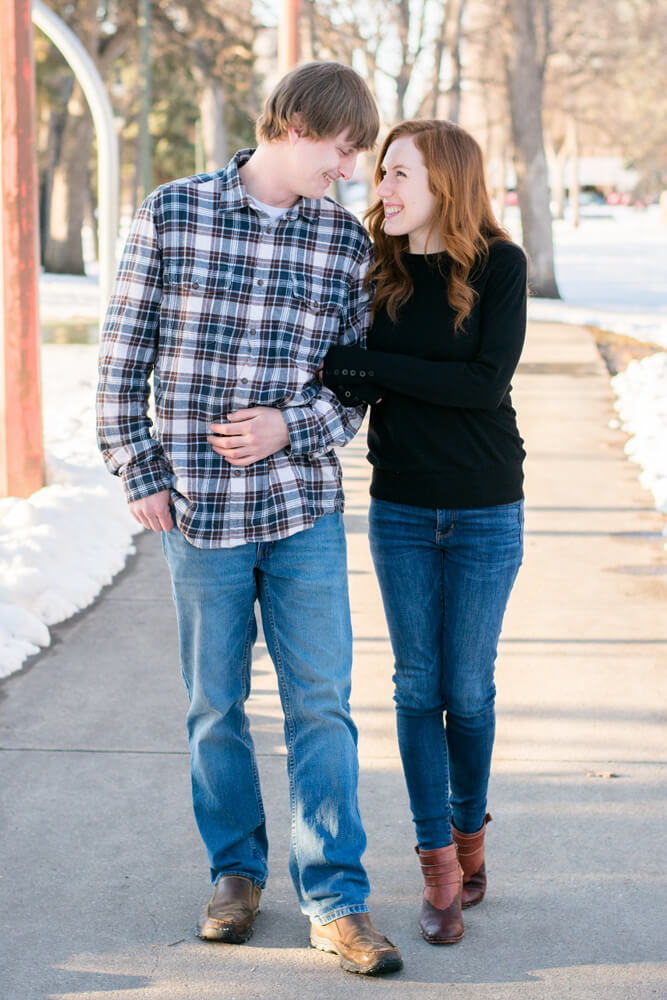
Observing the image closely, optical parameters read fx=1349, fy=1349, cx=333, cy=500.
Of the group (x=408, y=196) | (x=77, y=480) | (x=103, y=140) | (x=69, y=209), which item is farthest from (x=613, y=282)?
(x=408, y=196)

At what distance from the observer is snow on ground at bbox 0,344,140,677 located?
5066 mm

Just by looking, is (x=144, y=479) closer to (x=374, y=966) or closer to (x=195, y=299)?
(x=195, y=299)

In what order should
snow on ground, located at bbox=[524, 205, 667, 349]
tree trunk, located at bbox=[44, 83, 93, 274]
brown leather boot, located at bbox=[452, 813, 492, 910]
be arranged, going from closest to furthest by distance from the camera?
brown leather boot, located at bbox=[452, 813, 492, 910]
snow on ground, located at bbox=[524, 205, 667, 349]
tree trunk, located at bbox=[44, 83, 93, 274]

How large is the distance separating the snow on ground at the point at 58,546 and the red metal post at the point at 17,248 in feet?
1.24

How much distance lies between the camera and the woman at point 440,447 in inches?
116

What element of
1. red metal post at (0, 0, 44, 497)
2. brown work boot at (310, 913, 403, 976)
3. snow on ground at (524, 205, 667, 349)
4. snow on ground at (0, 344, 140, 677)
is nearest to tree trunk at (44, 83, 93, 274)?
snow on ground at (524, 205, 667, 349)

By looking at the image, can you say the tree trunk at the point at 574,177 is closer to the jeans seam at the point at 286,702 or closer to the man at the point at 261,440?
the man at the point at 261,440

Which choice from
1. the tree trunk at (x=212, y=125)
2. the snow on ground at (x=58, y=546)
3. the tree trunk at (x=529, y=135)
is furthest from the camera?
the tree trunk at (x=212, y=125)

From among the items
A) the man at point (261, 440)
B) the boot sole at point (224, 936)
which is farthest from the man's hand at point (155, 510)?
the boot sole at point (224, 936)

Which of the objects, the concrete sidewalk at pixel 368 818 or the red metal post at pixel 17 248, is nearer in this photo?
the concrete sidewalk at pixel 368 818

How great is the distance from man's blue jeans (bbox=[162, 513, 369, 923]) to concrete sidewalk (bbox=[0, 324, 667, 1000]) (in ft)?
0.69

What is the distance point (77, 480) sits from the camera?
724 centimetres

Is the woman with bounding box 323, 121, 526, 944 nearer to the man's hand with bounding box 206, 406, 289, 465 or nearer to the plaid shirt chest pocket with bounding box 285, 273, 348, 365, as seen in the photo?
the plaid shirt chest pocket with bounding box 285, 273, 348, 365

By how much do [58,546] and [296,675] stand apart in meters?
3.22
